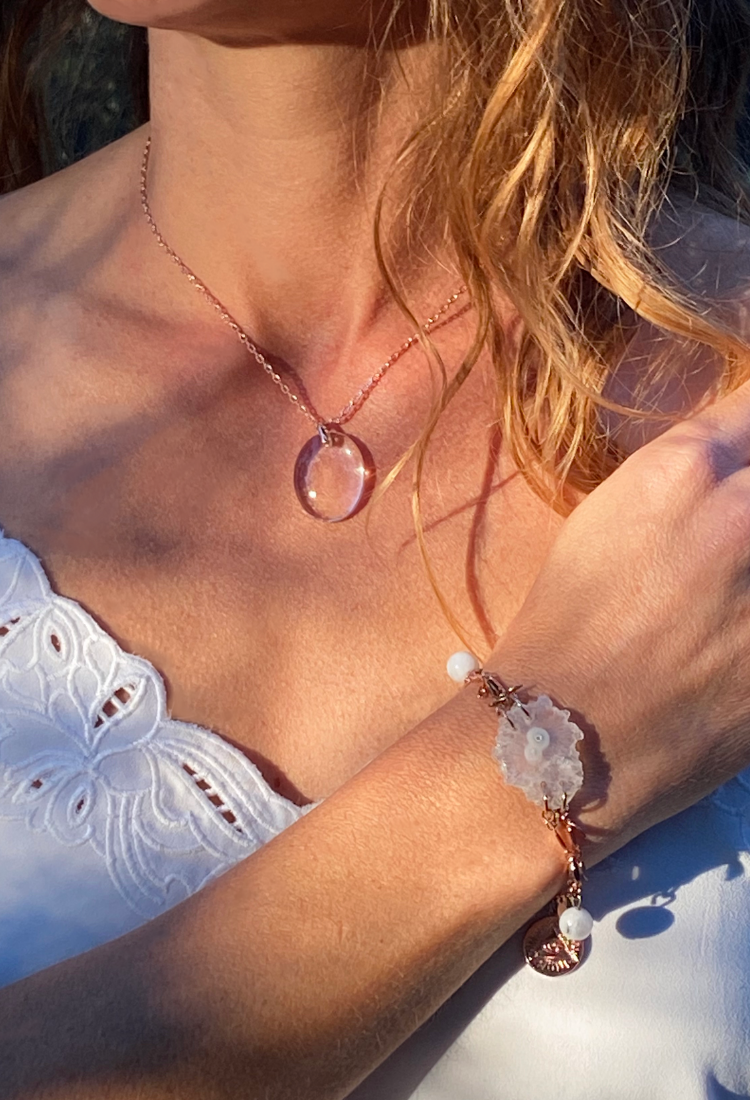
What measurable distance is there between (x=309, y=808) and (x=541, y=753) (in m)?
0.27

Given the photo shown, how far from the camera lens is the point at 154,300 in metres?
1.59

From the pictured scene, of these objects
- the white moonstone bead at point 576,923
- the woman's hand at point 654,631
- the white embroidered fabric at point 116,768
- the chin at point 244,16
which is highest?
the chin at point 244,16

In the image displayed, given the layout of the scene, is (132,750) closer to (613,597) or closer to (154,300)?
(613,597)

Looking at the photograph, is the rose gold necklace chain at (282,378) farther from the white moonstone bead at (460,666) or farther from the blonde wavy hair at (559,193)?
the white moonstone bead at (460,666)

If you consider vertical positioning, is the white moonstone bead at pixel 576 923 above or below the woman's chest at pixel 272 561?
below

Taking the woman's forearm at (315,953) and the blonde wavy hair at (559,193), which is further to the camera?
the blonde wavy hair at (559,193)

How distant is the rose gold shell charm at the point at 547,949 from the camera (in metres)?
1.13

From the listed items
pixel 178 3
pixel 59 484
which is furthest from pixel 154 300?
pixel 178 3

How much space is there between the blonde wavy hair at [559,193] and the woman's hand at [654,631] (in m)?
0.16

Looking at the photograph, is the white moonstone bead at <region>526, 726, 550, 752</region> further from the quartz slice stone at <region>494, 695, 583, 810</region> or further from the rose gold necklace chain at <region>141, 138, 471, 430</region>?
the rose gold necklace chain at <region>141, 138, 471, 430</region>

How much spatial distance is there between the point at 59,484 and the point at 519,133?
0.67 m

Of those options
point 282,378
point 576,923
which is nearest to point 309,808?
point 576,923

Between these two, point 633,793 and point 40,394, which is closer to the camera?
point 633,793

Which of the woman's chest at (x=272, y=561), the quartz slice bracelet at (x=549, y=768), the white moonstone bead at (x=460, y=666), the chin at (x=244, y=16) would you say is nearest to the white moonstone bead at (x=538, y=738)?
the quartz slice bracelet at (x=549, y=768)
